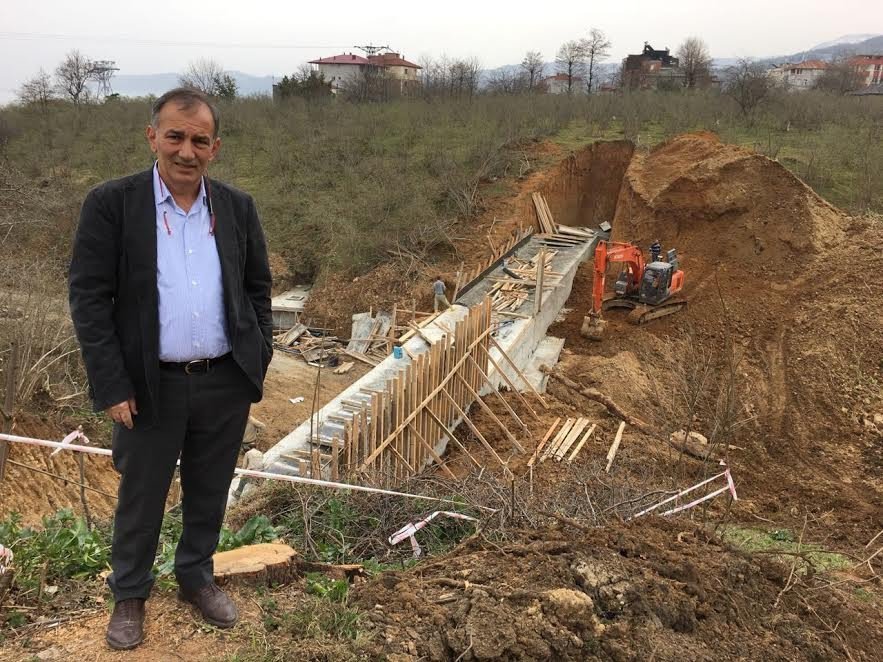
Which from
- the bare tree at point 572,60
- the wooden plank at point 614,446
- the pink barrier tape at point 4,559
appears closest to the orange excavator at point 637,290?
the wooden plank at point 614,446

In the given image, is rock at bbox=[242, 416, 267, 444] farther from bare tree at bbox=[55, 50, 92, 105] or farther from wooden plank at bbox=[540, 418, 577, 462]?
bare tree at bbox=[55, 50, 92, 105]

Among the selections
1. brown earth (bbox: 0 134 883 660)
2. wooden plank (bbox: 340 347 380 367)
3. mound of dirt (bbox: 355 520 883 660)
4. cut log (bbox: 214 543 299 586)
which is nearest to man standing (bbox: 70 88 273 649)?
cut log (bbox: 214 543 299 586)

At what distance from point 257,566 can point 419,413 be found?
490cm

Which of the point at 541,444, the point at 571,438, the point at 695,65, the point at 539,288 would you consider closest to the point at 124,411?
the point at 541,444

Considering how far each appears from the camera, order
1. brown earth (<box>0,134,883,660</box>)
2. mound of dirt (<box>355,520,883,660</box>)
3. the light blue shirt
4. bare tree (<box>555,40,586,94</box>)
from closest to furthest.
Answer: the light blue shirt, mound of dirt (<box>355,520,883,660</box>), brown earth (<box>0,134,883,660</box>), bare tree (<box>555,40,586,94</box>)

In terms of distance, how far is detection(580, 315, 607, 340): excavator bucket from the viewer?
13.3 m

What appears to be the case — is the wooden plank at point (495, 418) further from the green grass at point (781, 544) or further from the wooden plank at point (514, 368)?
the green grass at point (781, 544)

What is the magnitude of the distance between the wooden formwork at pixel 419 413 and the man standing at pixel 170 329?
8.55ft

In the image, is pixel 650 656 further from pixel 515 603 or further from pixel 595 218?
pixel 595 218

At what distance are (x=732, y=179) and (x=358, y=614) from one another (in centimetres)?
1681

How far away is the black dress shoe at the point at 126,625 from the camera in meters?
2.54

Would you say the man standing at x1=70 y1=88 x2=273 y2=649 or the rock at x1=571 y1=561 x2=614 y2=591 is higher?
the man standing at x1=70 y1=88 x2=273 y2=649

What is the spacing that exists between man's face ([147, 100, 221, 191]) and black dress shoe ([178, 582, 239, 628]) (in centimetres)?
181

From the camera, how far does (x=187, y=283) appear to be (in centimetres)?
246
